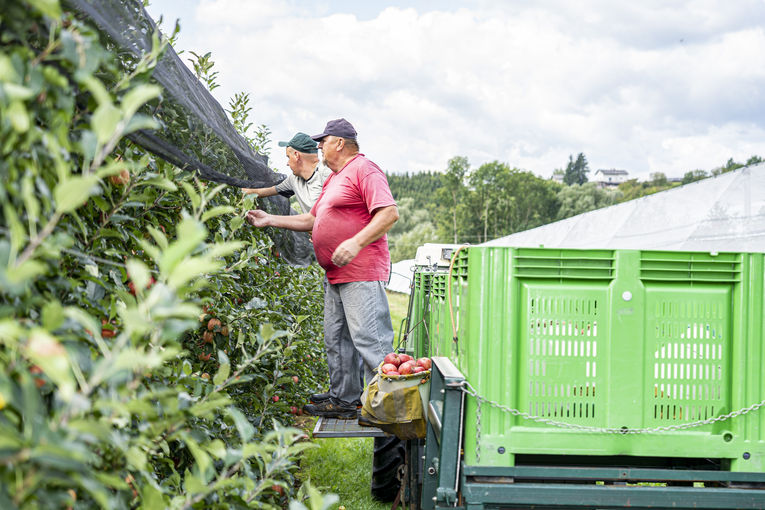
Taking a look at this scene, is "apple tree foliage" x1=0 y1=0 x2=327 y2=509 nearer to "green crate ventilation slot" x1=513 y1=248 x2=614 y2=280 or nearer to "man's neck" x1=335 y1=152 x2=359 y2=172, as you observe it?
"green crate ventilation slot" x1=513 y1=248 x2=614 y2=280

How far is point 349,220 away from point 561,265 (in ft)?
6.64

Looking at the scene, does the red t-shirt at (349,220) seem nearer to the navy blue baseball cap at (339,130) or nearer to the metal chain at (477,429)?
the navy blue baseball cap at (339,130)

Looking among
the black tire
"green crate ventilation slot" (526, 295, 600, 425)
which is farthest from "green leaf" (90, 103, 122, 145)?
the black tire

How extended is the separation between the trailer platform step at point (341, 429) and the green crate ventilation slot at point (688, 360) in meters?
1.68

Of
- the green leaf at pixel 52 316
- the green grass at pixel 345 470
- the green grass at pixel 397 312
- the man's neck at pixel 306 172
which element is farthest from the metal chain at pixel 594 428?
the green grass at pixel 397 312

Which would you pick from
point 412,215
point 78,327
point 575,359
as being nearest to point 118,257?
point 78,327

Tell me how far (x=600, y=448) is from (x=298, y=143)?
12.3 feet

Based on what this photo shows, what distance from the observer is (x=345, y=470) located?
555 cm

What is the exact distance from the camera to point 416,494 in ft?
13.0

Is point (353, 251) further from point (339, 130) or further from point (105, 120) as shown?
point (105, 120)

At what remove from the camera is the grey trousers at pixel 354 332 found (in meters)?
4.19

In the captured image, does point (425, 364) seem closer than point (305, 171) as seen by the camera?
Yes

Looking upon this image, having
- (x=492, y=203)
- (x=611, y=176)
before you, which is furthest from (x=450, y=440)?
(x=611, y=176)

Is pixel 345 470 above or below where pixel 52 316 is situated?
below
